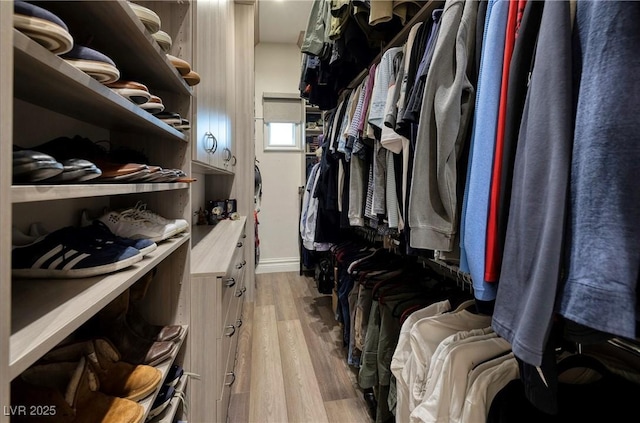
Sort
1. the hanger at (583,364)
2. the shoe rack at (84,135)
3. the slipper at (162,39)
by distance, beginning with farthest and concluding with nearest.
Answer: the slipper at (162,39) → the hanger at (583,364) → the shoe rack at (84,135)

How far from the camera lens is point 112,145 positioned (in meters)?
1.11

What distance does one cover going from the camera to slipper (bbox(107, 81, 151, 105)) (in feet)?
2.26

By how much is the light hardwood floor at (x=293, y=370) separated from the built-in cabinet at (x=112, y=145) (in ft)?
1.08

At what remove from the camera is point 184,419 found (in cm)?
110

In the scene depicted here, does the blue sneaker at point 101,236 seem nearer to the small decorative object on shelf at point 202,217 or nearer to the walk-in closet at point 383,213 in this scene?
the walk-in closet at point 383,213

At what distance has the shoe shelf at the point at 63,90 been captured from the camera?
1.35ft

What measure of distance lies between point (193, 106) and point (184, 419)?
1158 millimetres

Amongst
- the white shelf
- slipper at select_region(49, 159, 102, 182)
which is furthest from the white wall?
slipper at select_region(49, 159, 102, 182)

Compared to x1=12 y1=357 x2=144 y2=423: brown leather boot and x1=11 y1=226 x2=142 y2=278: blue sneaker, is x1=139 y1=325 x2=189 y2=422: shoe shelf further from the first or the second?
x1=11 y1=226 x2=142 y2=278: blue sneaker

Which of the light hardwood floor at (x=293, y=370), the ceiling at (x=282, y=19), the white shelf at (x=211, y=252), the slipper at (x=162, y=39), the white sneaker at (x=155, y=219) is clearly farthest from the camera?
the ceiling at (x=282, y=19)

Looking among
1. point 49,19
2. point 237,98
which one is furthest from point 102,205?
point 237,98

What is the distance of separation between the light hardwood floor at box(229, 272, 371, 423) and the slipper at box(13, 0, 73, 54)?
1651mm

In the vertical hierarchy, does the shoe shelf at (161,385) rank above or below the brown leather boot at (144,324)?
below

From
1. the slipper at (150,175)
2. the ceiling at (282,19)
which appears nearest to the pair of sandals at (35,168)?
the slipper at (150,175)
